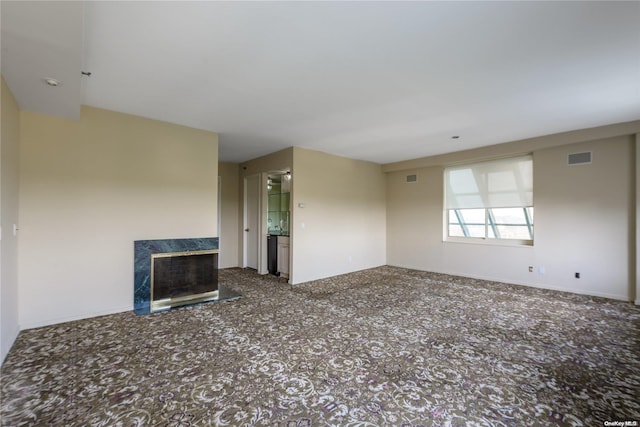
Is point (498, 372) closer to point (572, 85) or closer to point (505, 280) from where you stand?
point (572, 85)

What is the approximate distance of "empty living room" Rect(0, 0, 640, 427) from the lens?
2049 millimetres

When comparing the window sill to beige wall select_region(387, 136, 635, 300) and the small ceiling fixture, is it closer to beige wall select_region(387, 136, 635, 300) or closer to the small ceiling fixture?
beige wall select_region(387, 136, 635, 300)

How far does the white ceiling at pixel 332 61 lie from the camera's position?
2008mm

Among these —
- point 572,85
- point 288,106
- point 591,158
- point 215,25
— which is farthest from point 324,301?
point 591,158

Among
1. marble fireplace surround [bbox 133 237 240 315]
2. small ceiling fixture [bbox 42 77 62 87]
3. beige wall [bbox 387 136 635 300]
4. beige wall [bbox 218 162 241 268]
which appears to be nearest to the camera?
small ceiling fixture [bbox 42 77 62 87]

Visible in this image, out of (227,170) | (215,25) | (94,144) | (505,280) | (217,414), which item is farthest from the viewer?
(227,170)

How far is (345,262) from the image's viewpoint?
22.1 ft

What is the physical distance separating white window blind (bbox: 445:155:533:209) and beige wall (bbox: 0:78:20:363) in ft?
24.2

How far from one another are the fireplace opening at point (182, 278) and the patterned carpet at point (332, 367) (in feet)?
1.30

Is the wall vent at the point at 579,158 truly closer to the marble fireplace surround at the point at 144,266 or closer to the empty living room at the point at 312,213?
the empty living room at the point at 312,213

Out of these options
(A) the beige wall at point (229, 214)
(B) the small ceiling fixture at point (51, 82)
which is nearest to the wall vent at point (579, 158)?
(A) the beige wall at point (229, 214)

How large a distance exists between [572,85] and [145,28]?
4.34 metres

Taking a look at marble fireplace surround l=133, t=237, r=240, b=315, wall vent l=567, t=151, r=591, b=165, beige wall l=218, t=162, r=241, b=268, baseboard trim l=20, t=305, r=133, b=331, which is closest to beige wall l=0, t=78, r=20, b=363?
baseboard trim l=20, t=305, r=133, b=331

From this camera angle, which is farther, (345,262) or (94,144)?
(345,262)
